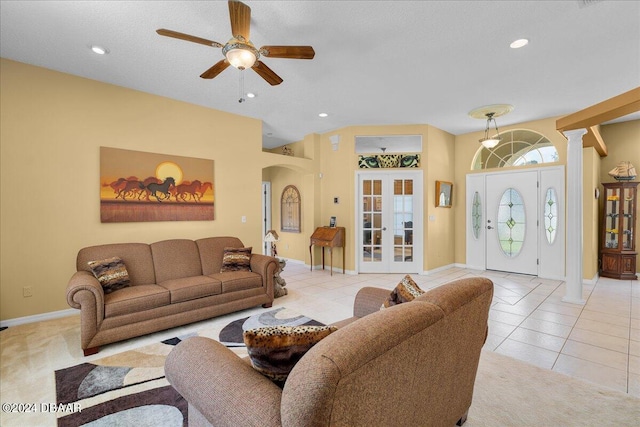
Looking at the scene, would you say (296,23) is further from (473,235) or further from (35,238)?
→ (473,235)

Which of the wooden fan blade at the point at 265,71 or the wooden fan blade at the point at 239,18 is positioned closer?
the wooden fan blade at the point at 239,18

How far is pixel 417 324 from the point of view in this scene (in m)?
1.11

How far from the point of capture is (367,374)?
906mm

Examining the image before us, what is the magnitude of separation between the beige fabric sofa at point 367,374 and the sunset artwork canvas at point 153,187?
336 cm

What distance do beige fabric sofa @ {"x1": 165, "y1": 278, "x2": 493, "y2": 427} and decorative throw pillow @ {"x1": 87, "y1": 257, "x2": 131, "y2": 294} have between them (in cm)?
224

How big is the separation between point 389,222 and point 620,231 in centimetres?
408

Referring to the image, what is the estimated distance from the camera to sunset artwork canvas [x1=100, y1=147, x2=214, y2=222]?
12.9 feet

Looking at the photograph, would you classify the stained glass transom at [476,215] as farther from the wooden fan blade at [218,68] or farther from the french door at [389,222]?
the wooden fan blade at [218,68]

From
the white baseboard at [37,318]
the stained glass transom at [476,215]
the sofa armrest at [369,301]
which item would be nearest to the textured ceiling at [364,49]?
the stained glass transom at [476,215]

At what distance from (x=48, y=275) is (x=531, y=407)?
492 cm

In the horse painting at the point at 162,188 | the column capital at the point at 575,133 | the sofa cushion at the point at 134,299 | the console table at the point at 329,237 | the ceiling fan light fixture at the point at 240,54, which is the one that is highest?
the ceiling fan light fixture at the point at 240,54

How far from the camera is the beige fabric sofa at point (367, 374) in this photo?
831 millimetres

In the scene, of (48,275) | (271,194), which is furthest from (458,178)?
(48,275)

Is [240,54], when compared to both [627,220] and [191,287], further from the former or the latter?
[627,220]
